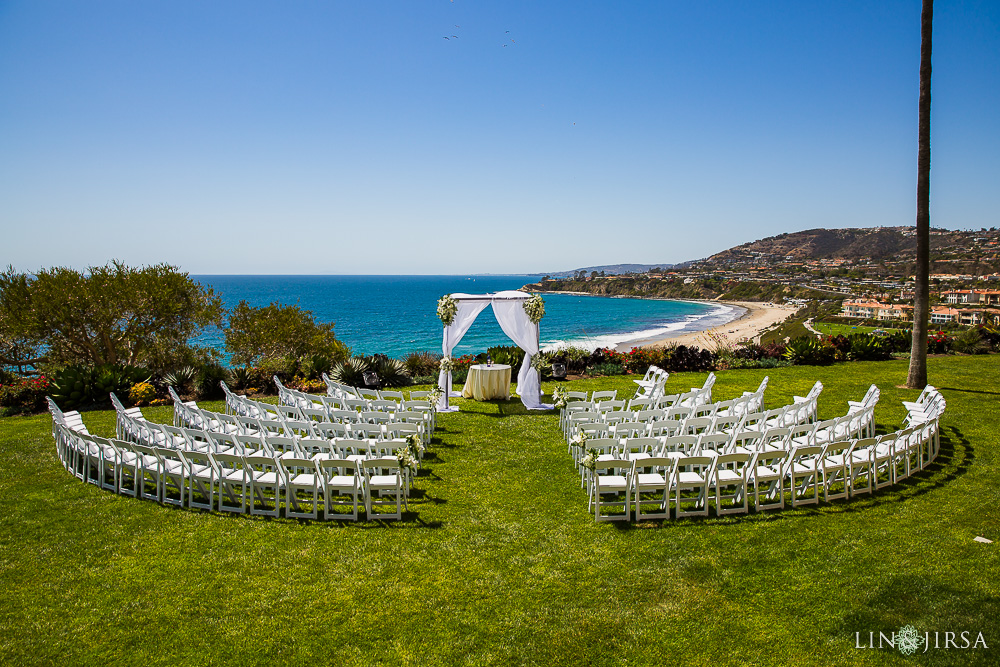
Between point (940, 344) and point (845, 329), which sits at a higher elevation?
point (940, 344)

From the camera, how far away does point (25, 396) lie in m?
12.8

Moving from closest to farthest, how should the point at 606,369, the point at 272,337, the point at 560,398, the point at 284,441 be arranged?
the point at 284,441, the point at 560,398, the point at 606,369, the point at 272,337

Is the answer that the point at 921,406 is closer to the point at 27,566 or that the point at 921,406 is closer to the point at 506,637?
the point at 506,637

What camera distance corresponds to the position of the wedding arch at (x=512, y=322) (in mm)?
12672

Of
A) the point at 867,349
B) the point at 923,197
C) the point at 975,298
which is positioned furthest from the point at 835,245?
the point at 923,197

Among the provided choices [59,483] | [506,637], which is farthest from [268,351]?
[506,637]

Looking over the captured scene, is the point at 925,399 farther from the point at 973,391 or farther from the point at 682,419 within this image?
the point at 682,419

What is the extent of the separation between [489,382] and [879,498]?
320 inches

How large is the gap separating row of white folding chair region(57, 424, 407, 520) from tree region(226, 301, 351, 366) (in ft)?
32.6

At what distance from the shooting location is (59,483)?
735cm

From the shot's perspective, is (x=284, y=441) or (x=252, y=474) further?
(x=284, y=441)

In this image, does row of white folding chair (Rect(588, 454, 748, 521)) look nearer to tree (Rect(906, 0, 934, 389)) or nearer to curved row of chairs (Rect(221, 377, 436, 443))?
curved row of chairs (Rect(221, 377, 436, 443))

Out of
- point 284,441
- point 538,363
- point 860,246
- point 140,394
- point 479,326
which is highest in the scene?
point 860,246

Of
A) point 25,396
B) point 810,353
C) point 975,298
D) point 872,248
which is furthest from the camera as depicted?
point 872,248
